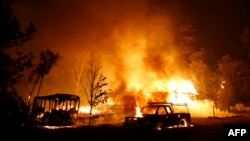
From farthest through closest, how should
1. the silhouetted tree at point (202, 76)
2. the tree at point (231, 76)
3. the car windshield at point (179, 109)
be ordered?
the silhouetted tree at point (202, 76) < the tree at point (231, 76) < the car windshield at point (179, 109)

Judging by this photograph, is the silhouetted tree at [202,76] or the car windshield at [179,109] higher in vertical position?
the silhouetted tree at [202,76]

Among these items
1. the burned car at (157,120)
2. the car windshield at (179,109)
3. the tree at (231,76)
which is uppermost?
the tree at (231,76)

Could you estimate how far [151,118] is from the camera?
17266mm

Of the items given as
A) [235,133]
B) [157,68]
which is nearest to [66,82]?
[157,68]

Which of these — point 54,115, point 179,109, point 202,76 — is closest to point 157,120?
point 54,115

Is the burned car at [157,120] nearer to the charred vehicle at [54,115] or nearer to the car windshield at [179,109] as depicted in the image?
the charred vehicle at [54,115]

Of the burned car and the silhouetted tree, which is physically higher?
the silhouetted tree

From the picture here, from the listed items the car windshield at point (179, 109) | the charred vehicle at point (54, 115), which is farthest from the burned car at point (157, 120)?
the car windshield at point (179, 109)

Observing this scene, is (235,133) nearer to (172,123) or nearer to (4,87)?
(172,123)

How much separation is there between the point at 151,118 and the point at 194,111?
83.1 feet

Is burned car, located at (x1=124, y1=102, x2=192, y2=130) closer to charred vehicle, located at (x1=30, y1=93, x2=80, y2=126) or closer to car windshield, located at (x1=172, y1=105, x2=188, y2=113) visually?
charred vehicle, located at (x1=30, y1=93, x2=80, y2=126)

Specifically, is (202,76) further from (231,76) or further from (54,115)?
(54,115)

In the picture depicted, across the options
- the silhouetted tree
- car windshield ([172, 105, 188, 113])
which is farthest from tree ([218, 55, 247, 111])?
car windshield ([172, 105, 188, 113])

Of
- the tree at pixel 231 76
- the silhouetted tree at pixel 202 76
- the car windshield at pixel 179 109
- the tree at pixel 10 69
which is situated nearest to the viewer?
the tree at pixel 10 69
